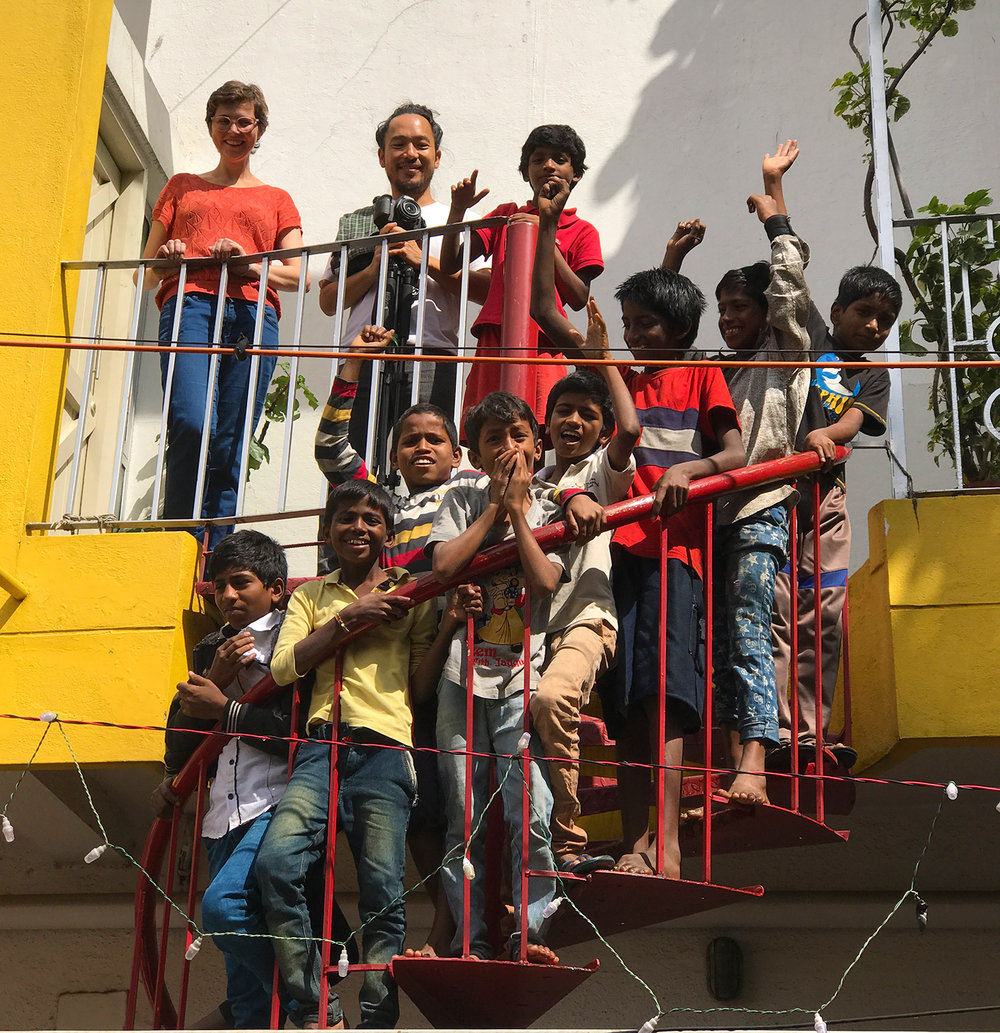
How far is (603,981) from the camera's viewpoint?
237 inches

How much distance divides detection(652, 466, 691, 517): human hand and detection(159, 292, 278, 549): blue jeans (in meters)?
1.81

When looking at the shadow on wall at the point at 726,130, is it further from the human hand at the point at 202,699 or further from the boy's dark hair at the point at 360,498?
the human hand at the point at 202,699

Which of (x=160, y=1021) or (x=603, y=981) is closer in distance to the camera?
(x=160, y=1021)

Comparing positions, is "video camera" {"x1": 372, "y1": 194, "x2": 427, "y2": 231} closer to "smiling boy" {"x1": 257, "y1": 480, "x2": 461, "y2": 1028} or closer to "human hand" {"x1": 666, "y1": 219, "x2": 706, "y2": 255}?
"human hand" {"x1": 666, "y1": 219, "x2": 706, "y2": 255}

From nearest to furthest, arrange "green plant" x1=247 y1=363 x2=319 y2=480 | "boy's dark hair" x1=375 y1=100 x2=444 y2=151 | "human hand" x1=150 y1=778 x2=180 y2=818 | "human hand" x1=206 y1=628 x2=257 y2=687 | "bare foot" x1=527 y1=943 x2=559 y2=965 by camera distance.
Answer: "bare foot" x1=527 y1=943 x2=559 y2=965 → "human hand" x1=206 y1=628 x2=257 y2=687 → "human hand" x1=150 y1=778 x2=180 y2=818 → "boy's dark hair" x1=375 y1=100 x2=444 y2=151 → "green plant" x1=247 y1=363 x2=319 y2=480

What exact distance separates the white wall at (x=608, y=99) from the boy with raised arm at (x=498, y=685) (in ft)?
10.8

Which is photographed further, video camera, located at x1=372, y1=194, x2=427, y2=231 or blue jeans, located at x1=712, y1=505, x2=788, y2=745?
video camera, located at x1=372, y1=194, x2=427, y2=231

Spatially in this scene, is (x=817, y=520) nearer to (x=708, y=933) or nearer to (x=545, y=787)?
(x=545, y=787)

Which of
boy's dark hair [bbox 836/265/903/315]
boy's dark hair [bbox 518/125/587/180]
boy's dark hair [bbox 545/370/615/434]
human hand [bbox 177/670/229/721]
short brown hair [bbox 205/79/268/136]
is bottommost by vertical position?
human hand [bbox 177/670/229/721]

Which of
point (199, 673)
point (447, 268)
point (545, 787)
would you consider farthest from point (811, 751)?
point (447, 268)

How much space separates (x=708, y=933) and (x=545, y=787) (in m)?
1.98

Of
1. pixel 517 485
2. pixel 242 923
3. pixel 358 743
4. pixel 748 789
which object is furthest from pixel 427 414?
pixel 242 923

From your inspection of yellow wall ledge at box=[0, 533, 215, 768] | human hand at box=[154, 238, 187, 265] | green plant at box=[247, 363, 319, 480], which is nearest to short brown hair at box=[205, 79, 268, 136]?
human hand at box=[154, 238, 187, 265]

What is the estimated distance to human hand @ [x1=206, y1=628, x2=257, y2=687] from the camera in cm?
483
